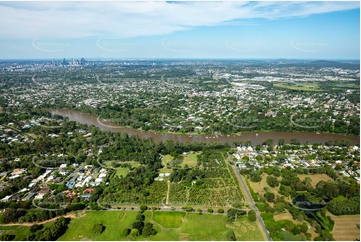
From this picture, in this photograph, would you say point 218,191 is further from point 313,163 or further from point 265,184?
point 313,163

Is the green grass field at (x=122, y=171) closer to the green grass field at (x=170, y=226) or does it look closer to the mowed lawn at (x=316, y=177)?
the green grass field at (x=170, y=226)

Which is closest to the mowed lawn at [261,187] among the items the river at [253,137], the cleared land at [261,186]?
the cleared land at [261,186]

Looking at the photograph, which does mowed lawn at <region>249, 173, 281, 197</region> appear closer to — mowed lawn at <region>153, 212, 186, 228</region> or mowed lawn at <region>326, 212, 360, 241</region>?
mowed lawn at <region>326, 212, 360, 241</region>

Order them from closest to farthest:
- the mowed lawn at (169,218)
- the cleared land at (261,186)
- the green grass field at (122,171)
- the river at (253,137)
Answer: the mowed lawn at (169,218) → the cleared land at (261,186) → the green grass field at (122,171) → the river at (253,137)

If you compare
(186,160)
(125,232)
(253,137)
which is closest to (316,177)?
(253,137)

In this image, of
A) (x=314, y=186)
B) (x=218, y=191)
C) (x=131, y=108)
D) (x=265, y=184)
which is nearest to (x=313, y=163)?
(x=314, y=186)

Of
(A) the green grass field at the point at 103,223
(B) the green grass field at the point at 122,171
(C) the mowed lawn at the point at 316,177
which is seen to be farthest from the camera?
(B) the green grass field at the point at 122,171

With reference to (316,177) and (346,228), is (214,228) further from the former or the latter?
(316,177)
